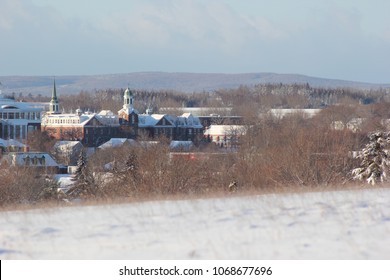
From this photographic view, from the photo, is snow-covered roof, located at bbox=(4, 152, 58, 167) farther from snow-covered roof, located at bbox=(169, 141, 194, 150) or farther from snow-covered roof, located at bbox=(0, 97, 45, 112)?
snow-covered roof, located at bbox=(0, 97, 45, 112)

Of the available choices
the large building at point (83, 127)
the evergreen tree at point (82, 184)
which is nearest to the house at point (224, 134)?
the large building at point (83, 127)

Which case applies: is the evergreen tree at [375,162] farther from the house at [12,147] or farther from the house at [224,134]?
the house at [224,134]

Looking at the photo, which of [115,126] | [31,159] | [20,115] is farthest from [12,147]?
[115,126]

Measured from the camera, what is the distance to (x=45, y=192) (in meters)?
38.5

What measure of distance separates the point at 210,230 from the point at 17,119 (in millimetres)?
95050

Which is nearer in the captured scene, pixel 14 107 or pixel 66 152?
pixel 66 152

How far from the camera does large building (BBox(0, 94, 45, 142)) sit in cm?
10061

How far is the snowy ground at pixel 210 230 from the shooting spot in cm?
1005

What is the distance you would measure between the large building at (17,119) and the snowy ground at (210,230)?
85.8m

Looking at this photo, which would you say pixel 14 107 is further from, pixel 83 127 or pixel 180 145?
pixel 180 145

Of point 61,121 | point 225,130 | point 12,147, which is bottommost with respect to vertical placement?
point 61,121

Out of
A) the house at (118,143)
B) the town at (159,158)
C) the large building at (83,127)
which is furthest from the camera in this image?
the large building at (83,127)

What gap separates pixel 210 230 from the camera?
1118cm
